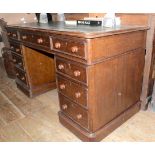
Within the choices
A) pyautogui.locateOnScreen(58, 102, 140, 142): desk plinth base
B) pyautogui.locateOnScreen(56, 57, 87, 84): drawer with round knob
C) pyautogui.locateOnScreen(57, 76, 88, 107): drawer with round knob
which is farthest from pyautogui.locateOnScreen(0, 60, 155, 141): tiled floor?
pyautogui.locateOnScreen(56, 57, 87, 84): drawer with round knob

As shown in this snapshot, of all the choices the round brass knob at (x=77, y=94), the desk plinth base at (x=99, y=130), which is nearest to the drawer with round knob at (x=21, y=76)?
the desk plinth base at (x=99, y=130)

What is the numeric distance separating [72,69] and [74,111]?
1.29 feet

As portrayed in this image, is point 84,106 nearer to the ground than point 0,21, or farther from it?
nearer to the ground

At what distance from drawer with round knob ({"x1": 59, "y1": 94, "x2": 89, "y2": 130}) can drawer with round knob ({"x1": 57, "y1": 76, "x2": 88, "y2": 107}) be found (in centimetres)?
6

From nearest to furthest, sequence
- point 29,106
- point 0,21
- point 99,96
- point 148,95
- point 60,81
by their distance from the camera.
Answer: point 99,96
point 60,81
point 148,95
point 29,106
point 0,21

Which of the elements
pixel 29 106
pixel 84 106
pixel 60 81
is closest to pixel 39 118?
pixel 29 106

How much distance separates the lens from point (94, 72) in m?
1.30

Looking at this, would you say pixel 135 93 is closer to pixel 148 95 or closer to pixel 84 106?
pixel 148 95

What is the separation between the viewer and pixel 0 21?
2.86 metres

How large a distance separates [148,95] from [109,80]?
723mm

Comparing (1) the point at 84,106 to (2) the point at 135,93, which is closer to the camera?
(1) the point at 84,106

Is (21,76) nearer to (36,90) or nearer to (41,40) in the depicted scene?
(36,90)

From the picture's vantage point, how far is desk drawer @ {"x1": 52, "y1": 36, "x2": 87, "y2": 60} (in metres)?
1.23

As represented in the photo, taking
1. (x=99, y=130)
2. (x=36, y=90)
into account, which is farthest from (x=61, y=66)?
(x=36, y=90)
